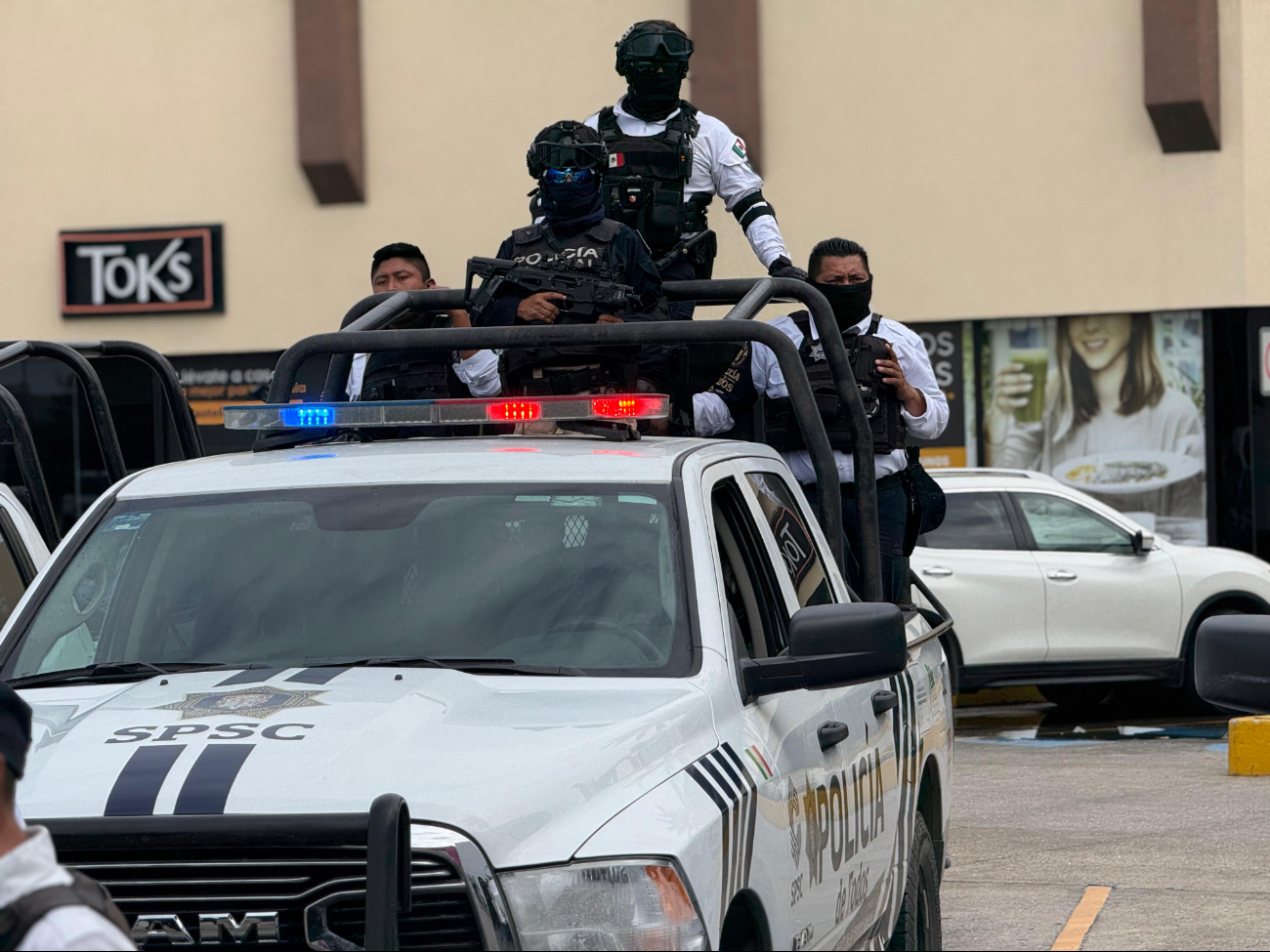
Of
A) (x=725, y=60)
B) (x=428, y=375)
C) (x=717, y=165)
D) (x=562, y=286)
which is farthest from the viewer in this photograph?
(x=725, y=60)

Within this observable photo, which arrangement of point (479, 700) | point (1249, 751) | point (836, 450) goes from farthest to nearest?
point (1249, 751), point (836, 450), point (479, 700)

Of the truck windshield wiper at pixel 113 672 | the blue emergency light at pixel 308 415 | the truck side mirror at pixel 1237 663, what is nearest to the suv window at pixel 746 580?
the blue emergency light at pixel 308 415

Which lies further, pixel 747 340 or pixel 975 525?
pixel 975 525

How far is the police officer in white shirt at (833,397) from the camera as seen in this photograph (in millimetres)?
7055

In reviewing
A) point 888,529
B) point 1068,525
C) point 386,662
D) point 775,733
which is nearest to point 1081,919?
point 888,529

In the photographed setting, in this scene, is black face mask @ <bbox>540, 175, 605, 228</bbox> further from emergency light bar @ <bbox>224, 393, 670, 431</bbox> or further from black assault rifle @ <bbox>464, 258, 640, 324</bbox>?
emergency light bar @ <bbox>224, 393, 670, 431</bbox>

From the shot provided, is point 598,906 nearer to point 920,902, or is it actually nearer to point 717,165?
point 920,902

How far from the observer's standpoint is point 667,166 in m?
7.68

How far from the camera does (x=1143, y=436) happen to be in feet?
61.8

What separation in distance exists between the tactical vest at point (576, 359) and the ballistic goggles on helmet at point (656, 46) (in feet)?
3.30

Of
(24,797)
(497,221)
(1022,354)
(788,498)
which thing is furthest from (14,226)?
(24,797)

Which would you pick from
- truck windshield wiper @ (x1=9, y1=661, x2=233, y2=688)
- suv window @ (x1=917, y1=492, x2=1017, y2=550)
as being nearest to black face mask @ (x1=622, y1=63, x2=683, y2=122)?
truck windshield wiper @ (x1=9, y1=661, x2=233, y2=688)

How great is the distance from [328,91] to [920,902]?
15.6 m

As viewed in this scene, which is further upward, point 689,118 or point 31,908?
point 689,118
